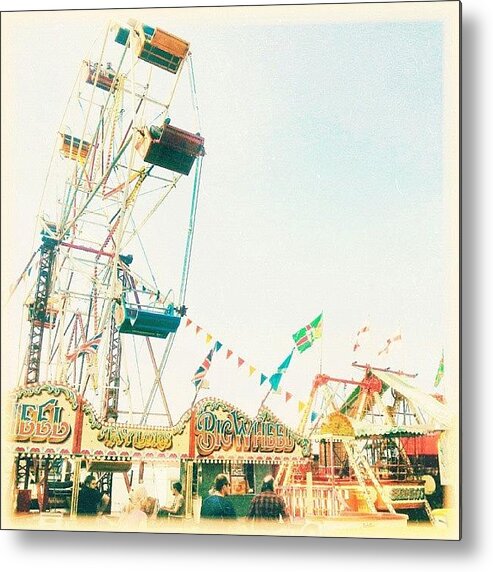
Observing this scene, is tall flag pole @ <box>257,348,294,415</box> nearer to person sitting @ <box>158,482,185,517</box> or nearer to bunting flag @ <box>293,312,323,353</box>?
bunting flag @ <box>293,312,323,353</box>

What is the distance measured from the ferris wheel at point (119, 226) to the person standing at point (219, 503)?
13.2 inches

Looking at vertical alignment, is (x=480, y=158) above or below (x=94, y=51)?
below

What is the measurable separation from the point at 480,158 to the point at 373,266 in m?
0.62

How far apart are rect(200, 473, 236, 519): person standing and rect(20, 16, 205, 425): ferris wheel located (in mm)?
334

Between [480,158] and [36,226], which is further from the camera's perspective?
[36,226]

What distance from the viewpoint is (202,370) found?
311 cm

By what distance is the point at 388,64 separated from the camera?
10.3 ft

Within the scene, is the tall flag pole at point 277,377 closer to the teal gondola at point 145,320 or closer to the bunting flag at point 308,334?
the bunting flag at point 308,334

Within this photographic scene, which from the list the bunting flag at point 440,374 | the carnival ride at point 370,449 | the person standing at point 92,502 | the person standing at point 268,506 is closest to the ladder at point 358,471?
the carnival ride at point 370,449

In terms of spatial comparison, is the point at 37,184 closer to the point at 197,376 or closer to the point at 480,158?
the point at 197,376

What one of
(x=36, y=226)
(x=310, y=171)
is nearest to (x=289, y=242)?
(x=310, y=171)

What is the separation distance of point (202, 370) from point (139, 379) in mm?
272

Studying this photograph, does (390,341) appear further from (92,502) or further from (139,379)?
(92,502)

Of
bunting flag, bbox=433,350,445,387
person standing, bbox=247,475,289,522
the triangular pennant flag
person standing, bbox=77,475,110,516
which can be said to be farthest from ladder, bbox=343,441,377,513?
person standing, bbox=77,475,110,516
